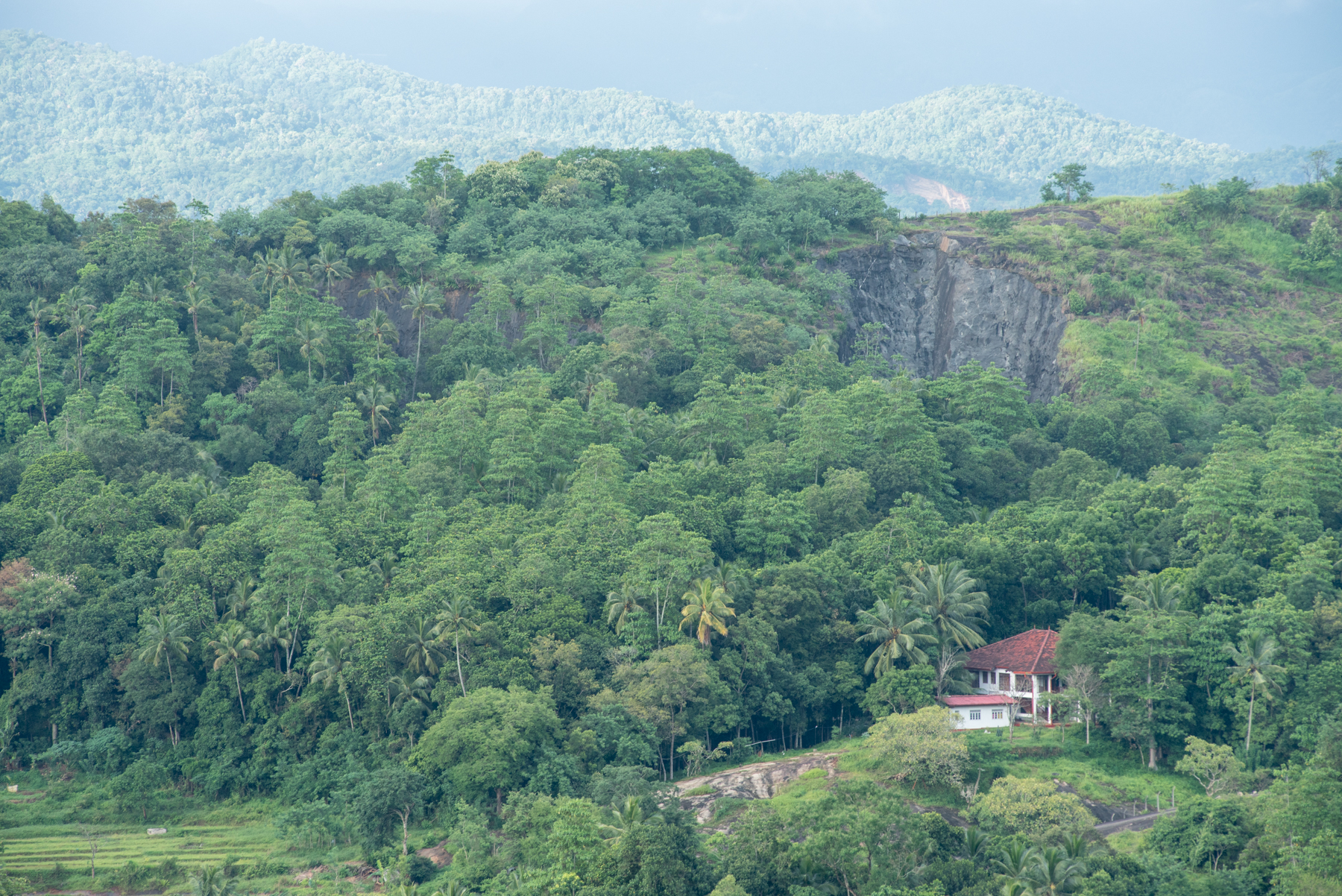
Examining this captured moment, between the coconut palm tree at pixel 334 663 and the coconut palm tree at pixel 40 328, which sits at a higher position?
the coconut palm tree at pixel 40 328

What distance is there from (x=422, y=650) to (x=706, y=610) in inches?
381

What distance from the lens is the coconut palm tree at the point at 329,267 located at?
71562 millimetres

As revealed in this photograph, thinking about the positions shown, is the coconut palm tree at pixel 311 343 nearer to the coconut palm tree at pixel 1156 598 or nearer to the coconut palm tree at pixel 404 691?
the coconut palm tree at pixel 404 691

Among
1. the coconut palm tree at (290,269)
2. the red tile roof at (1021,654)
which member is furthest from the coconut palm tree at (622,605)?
the coconut palm tree at (290,269)

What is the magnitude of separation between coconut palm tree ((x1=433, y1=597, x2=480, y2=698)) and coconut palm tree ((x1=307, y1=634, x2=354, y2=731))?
3.14 meters

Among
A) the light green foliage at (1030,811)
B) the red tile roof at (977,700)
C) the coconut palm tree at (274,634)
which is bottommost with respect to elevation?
the red tile roof at (977,700)

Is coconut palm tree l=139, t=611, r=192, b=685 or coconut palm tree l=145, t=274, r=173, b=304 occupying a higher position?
coconut palm tree l=145, t=274, r=173, b=304

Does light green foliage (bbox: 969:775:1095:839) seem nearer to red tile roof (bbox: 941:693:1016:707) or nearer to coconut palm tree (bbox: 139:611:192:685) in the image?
red tile roof (bbox: 941:693:1016:707)

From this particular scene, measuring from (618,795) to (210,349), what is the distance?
36830 millimetres

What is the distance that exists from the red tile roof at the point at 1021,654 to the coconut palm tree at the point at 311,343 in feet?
112

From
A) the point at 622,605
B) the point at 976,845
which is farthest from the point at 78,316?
the point at 976,845

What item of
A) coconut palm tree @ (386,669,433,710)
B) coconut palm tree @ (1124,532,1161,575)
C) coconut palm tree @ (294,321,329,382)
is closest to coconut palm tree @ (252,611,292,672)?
coconut palm tree @ (386,669,433,710)

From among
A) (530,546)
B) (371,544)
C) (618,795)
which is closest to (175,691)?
(371,544)

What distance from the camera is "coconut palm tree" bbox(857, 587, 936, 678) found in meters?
46.6
